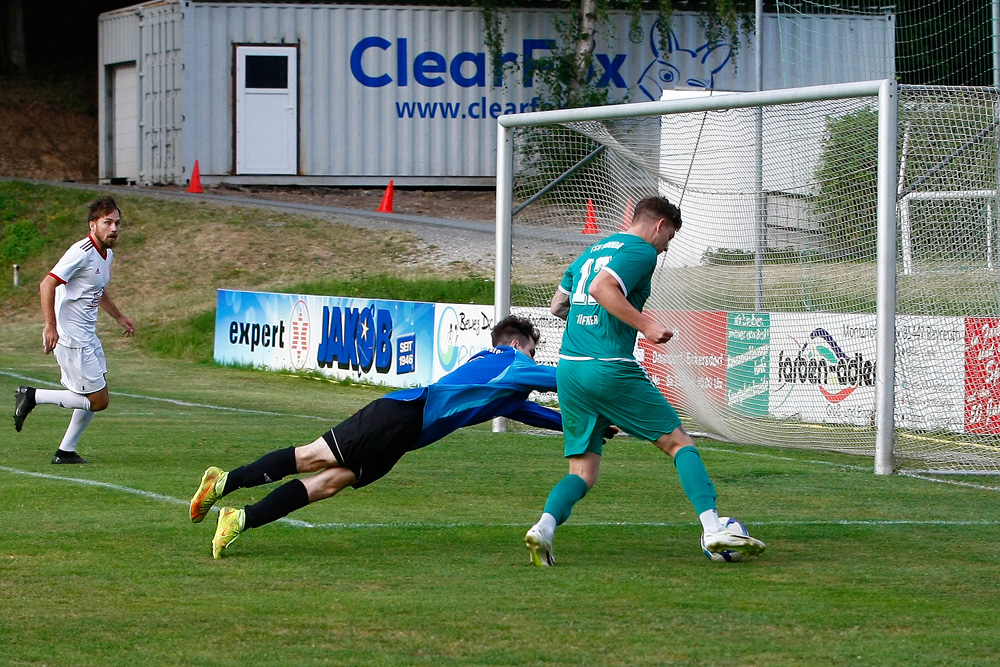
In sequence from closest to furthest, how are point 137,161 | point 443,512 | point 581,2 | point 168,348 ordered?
point 443,512, point 168,348, point 581,2, point 137,161

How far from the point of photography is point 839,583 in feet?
21.1

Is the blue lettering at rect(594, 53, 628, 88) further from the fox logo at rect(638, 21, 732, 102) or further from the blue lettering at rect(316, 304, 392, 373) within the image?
the blue lettering at rect(316, 304, 392, 373)

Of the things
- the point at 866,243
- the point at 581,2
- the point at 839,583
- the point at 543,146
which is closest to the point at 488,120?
the point at 581,2

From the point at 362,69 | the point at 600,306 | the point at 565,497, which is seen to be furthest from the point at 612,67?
the point at 565,497

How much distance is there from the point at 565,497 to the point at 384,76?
26.3 metres

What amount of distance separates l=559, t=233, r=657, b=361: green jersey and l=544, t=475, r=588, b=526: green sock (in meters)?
0.63

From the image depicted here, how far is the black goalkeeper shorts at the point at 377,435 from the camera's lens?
22.1 feet

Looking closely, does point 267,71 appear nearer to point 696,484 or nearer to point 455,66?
point 455,66

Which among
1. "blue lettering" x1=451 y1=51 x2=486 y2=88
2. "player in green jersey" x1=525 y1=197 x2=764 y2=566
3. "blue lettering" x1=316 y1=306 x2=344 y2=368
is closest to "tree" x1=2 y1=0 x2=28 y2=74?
"blue lettering" x1=451 y1=51 x2=486 y2=88

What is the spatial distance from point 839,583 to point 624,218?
770 cm

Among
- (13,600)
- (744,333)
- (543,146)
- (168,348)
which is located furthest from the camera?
(168,348)

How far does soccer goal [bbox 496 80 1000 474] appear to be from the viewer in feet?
37.1

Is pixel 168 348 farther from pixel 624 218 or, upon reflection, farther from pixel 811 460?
pixel 811 460

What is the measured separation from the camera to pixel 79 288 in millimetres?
10500
